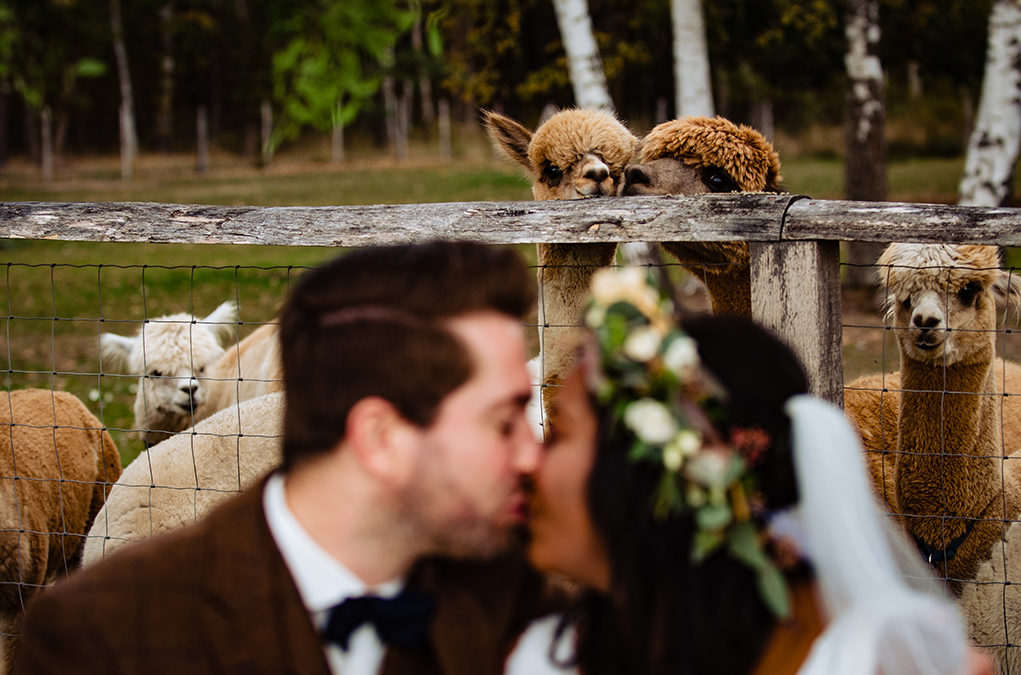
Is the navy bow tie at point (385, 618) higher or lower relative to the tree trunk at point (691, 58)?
lower

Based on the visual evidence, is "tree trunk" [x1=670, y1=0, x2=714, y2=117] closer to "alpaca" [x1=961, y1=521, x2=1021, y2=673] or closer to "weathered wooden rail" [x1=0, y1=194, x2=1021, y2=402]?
"alpaca" [x1=961, y1=521, x2=1021, y2=673]

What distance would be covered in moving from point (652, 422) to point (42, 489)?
3605 mm

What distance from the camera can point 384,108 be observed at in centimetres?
2780

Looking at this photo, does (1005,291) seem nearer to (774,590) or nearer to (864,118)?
(774,590)

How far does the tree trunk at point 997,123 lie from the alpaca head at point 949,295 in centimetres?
549

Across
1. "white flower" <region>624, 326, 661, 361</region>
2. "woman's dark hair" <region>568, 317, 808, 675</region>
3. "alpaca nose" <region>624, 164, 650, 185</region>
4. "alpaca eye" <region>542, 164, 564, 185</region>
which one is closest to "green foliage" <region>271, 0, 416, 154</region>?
"white flower" <region>624, 326, 661, 361</region>

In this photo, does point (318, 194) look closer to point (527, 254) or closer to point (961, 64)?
point (527, 254)

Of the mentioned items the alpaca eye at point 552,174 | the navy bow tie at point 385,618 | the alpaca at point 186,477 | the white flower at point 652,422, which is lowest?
the alpaca at point 186,477

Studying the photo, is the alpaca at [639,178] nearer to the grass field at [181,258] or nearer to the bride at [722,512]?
the grass field at [181,258]

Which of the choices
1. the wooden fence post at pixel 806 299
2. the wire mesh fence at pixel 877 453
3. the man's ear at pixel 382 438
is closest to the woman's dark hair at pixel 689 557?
the man's ear at pixel 382 438

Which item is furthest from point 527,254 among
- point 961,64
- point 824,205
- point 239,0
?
point 239,0

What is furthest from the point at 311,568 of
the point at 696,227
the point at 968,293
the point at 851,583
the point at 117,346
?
the point at 117,346

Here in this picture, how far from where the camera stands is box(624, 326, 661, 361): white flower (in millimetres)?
1394

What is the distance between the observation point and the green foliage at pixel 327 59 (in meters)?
1.38
